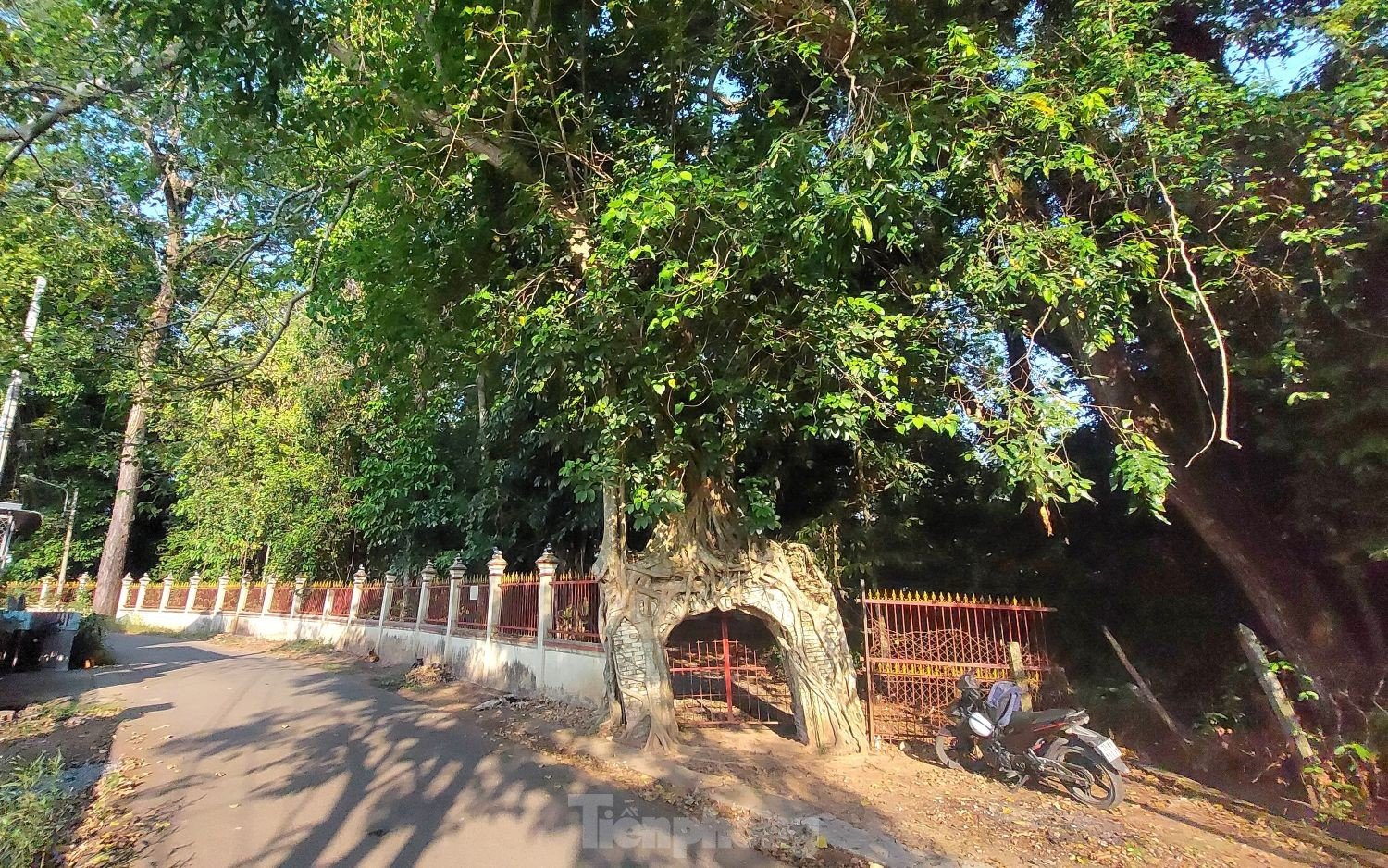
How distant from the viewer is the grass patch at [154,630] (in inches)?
885

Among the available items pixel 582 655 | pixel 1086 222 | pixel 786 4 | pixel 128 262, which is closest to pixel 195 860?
pixel 582 655

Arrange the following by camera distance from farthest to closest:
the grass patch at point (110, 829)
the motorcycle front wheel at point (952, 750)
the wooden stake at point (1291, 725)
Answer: the motorcycle front wheel at point (952, 750), the wooden stake at point (1291, 725), the grass patch at point (110, 829)

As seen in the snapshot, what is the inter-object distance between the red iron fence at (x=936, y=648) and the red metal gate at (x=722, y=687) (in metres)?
1.68

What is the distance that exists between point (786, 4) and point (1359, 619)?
731cm

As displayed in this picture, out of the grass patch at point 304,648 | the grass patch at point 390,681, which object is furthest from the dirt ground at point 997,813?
the grass patch at point 304,648

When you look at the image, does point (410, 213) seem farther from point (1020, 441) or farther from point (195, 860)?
point (1020, 441)

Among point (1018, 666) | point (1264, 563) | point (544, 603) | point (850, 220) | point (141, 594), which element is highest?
point (850, 220)

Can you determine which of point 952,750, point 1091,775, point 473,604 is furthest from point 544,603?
point 1091,775

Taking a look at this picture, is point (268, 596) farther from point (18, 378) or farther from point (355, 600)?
point (18, 378)

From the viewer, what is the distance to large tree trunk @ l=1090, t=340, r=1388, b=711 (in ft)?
19.9

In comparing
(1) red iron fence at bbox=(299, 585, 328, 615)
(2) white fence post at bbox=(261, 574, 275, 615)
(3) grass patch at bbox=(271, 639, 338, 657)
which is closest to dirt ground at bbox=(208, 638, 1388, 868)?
(3) grass patch at bbox=(271, 639, 338, 657)

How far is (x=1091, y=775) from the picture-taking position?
575 centimetres

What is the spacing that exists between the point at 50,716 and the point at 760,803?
8.48 metres

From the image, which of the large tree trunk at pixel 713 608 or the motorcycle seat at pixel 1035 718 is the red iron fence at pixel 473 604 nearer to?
the large tree trunk at pixel 713 608
